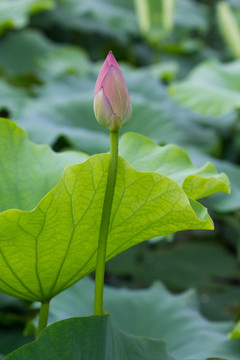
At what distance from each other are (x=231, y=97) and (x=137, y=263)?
71 cm

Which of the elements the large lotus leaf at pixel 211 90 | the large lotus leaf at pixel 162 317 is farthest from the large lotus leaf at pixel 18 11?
the large lotus leaf at pixel 162 317

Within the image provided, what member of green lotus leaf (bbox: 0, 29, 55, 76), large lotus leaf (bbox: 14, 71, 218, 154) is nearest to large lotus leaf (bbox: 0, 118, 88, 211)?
large lotus leaf (bbox: 14, 71, 218, 154)

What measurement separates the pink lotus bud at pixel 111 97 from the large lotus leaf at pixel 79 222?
0.04 meters

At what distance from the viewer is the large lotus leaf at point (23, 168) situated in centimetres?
73

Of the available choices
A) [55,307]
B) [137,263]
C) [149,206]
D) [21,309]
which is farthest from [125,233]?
[137,263]

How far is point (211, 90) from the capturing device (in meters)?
1.57

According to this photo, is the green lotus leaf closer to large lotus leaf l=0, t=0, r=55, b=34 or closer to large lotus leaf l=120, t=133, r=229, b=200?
large lotus leaf l=0, t=0, r=55, b=34

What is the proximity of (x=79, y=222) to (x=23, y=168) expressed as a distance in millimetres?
165

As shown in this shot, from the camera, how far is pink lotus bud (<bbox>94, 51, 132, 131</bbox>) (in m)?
0.57

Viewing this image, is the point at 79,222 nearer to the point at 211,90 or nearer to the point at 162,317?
the point at 162,317

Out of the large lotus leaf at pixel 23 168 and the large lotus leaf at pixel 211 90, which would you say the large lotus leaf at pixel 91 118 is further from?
the large lotus leaf at pixel 23 168

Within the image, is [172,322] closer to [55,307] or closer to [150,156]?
[55,307]

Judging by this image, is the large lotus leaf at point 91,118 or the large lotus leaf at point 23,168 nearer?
the large lotus leaf at point 23,168

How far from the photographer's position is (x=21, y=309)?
145cm
